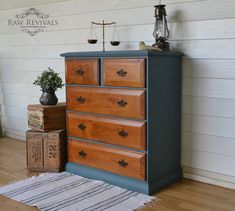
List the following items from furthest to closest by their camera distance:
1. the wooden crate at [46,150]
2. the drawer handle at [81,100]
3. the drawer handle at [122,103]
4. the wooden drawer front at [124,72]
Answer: the wooden crate at [46,150] → the drawer handle at [81,100] → the drawer handle at [122,103] → the wooden drawer front at [124,72]

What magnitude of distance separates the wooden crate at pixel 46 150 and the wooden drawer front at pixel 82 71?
472 mm

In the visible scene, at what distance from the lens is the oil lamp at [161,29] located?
267 cm

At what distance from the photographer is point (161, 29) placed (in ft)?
8.89

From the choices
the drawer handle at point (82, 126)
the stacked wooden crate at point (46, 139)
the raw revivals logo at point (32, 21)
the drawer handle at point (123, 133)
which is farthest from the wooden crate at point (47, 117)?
the raw revivals logo at point (32, 21)

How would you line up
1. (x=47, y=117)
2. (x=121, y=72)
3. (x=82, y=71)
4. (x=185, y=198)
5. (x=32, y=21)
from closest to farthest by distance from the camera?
(x=185, y=198), (x=121, y=72), (x=82, y=71), (x=47, y=117), (x=32, y=21)

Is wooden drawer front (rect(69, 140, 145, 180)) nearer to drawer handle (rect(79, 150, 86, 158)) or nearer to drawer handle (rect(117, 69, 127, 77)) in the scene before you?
drawer handle (rect(79, 150, 86, 158))

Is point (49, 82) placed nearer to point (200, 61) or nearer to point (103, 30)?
point (103, 30)

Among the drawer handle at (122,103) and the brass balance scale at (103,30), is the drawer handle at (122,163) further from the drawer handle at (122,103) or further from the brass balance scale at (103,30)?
the brass balance scale at (103,30)

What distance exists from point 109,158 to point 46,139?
612mm

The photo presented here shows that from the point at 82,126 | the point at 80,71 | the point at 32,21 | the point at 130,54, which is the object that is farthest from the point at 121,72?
the point at 32,21

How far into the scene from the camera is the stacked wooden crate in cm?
294

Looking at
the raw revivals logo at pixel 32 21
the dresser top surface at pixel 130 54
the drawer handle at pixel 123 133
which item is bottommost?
the drawer handle at pixel 123 133

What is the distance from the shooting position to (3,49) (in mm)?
4301

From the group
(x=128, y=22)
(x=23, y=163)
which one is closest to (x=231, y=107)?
(x=128, y=22)
